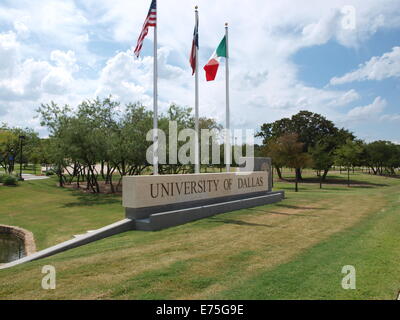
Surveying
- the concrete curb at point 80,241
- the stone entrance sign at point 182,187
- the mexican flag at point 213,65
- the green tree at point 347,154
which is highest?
the mexican flag at point 213,65

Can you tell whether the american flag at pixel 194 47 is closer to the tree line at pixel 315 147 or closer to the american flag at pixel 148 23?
the american flag at pixel 148 23

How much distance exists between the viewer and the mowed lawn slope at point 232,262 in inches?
208

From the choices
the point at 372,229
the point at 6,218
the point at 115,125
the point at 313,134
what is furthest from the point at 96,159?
the point at 313,134

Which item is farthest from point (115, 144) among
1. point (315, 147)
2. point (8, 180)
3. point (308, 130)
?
point (308, 130)

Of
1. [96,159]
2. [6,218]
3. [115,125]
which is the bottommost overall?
[6,218]

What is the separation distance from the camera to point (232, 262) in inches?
268

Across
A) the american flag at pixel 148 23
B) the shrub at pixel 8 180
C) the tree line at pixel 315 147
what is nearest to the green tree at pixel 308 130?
the tree line at pixel 315 147

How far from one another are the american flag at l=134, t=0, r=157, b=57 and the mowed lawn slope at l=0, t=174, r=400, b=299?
7.62m

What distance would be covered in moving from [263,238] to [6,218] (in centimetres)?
1511

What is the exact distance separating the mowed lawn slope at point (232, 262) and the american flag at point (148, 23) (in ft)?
25.0

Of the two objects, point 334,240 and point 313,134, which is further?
point 313,134
